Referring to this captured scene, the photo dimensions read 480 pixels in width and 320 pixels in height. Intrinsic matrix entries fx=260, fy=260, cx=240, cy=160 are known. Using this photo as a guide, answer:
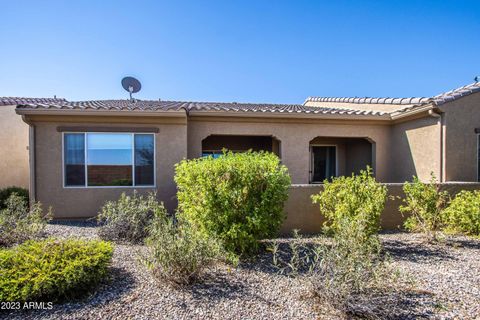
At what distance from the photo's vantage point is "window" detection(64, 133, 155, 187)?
30.6 feet

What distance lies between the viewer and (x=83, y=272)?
158 inches

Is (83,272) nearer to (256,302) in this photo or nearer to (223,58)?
(256,302)

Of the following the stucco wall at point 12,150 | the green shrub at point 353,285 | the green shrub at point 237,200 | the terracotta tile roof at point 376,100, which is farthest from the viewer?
the stucco wall at point 12,150

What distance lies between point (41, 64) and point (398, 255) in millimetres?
14497

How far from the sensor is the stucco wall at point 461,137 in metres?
9.26

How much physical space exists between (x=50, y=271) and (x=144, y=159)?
5997mm

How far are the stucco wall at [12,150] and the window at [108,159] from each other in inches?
260

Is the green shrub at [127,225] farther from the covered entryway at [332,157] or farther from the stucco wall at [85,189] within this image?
the covered entryway at [332,157]

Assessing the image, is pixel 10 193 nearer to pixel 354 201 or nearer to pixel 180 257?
pixel 180 257

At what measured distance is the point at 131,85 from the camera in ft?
48.1

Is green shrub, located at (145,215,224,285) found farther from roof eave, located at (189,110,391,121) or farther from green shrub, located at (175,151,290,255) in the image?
roof eave, located at (189,110,391,121)

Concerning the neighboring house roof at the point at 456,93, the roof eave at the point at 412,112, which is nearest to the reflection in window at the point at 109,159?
the roof eave at the point at 412,112

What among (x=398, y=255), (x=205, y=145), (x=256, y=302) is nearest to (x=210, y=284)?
(x=256, y=302)

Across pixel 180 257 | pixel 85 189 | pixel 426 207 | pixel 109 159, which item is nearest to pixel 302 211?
pixel 426 207
